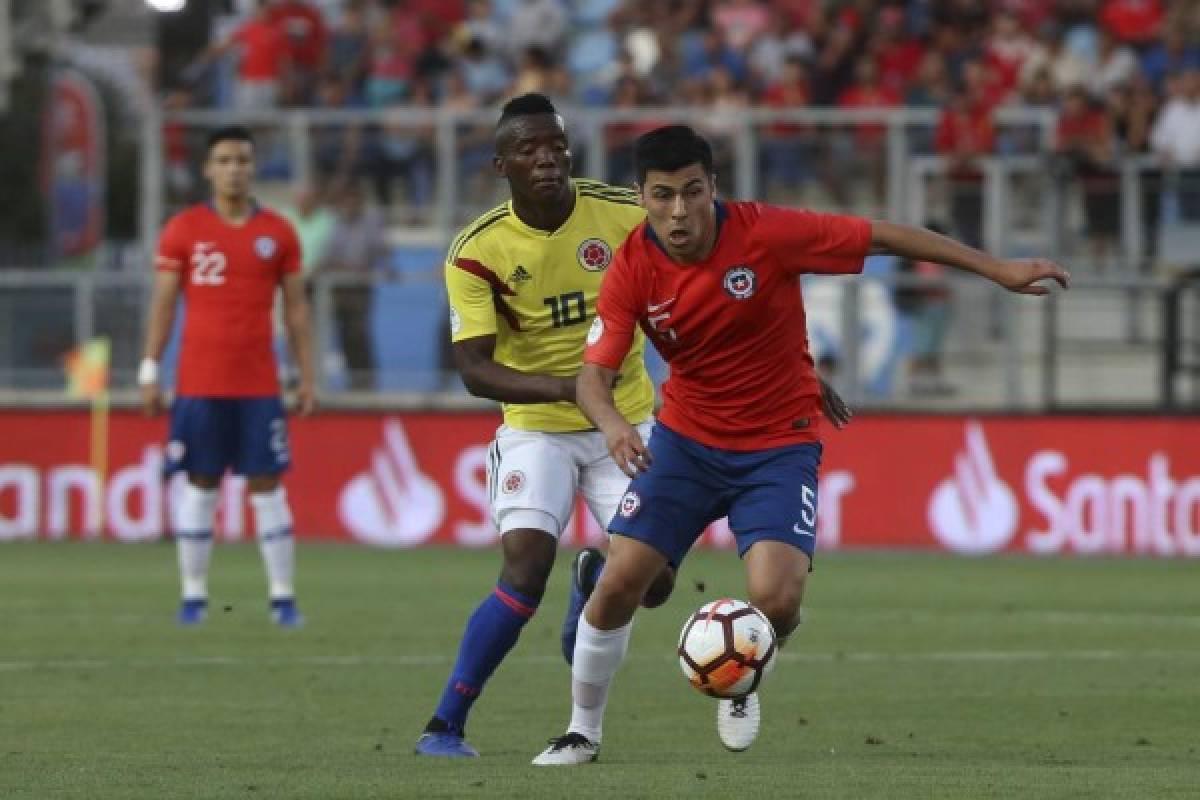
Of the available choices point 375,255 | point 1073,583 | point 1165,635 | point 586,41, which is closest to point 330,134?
point 375,255

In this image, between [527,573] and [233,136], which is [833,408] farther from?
[233,136]

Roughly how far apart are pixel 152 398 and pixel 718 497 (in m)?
6.19

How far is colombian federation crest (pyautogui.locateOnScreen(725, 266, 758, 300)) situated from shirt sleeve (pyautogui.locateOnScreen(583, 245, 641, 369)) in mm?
319

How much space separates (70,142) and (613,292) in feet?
65.8

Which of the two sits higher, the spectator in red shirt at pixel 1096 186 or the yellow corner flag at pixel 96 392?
the spectator in red shirt at pixel 1096 186

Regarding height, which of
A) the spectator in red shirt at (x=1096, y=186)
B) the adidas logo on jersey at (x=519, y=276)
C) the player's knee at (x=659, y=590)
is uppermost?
the spectator in red shirt at (x=1096, y=186)

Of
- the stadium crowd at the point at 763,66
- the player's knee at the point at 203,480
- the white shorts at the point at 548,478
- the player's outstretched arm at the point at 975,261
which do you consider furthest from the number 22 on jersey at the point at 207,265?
the stadium crowd at the point at 763,66

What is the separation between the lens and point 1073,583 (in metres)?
17.5

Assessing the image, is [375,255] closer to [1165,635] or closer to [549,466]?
[1165,635]

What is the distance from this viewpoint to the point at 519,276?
966 cm

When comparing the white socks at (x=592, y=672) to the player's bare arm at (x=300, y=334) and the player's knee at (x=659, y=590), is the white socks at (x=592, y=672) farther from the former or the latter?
the player's bare arm at (x=300, y=334)

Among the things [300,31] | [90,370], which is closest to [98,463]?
[90,370]

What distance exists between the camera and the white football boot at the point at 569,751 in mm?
8875

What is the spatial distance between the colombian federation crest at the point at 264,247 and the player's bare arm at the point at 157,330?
1.47 feet
